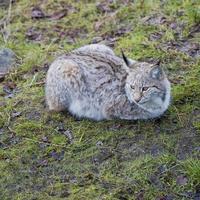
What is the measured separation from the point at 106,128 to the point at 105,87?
0.47m

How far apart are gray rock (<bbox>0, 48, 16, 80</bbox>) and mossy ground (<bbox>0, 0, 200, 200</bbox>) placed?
136 millimetres

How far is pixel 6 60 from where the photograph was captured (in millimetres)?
7742

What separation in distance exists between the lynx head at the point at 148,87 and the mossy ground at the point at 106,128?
0.20 meters

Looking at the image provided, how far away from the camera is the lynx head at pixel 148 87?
5.71 meters

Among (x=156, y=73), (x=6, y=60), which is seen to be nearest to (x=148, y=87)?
(x=156, y=73)

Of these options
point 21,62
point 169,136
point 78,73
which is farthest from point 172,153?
point 21,62

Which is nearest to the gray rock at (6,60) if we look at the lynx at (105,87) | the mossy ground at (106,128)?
the mossy ground at (106,128)

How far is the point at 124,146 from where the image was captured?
5648 millimetres

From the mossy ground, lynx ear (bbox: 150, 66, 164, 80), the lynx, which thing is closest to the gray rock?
the mossy ground

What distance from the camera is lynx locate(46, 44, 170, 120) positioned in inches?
227

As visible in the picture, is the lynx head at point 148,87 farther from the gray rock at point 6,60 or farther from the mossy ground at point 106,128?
the gray rock at point 6,60

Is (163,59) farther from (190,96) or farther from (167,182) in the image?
(167,182)

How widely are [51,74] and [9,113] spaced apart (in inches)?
27.5

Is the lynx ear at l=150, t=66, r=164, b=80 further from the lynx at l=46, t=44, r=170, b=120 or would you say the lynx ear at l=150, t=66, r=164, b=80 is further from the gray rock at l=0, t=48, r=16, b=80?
the gray rock at l=0, t=48, r=16, b=80
